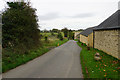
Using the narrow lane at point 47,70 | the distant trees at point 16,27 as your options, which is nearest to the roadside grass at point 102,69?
the narrow lane at point 47,70

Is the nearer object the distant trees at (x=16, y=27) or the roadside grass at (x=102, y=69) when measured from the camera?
the roadside grass at (x=102, y=69)

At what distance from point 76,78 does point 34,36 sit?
10.3m

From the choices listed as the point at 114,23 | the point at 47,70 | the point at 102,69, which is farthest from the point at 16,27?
the point at 114,23

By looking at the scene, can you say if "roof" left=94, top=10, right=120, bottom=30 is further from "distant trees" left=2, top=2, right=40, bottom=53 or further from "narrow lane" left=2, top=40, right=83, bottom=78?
"distant trees" left=2, top=2, right=40, bottom=53

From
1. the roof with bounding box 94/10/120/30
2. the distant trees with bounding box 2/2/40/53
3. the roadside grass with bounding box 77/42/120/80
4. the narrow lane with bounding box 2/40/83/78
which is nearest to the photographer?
the roadside grass with bounding box 77/42/120/80

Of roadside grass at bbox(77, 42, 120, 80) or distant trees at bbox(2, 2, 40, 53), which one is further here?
distant trees at bbox(2, 2, 40, 53)

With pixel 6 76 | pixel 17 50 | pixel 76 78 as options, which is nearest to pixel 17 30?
pixel 17 50

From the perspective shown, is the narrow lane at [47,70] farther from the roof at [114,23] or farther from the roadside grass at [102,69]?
the roof at [114,23]

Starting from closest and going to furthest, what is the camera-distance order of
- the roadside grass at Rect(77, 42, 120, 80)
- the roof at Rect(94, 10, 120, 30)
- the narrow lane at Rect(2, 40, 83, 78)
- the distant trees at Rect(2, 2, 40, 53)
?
the roadside grass at Rect(77, 42, 120, 80) < the narrow lane at Rect(2, 40, 83, 78) < the distant trees at Rect(2, 2, 40, 53) < the roof at Rect(94, 10, 120, 30)

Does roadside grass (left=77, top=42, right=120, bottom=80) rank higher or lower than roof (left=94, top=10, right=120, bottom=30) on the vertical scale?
lower

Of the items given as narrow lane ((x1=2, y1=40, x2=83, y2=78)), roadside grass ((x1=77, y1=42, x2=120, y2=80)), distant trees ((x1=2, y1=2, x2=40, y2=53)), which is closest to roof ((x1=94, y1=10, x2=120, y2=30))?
roadside grass ((x1=77, y1=42, x2=120, y2=80))

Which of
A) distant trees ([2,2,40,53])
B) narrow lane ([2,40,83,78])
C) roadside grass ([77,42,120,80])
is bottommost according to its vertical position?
narrow lane ([2,40,83,78])

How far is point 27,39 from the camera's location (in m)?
12.0

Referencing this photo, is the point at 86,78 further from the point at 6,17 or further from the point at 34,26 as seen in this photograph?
the point at 34,26
